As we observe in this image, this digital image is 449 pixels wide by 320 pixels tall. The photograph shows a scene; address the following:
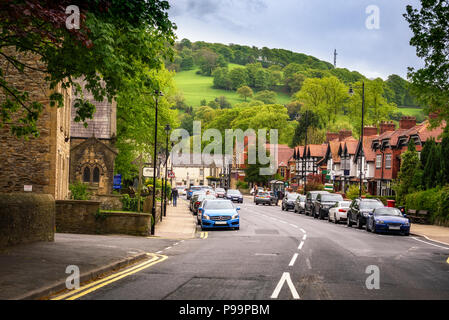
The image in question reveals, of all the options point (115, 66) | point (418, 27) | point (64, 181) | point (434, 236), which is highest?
point (418, 27)

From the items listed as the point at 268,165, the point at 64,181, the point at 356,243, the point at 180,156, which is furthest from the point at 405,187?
the point at 180,156

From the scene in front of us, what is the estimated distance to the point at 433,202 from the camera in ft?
126

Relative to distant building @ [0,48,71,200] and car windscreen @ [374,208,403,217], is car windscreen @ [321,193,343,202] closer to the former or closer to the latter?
car windscreen @ [374,208,403,217]

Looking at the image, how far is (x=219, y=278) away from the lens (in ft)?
41.6

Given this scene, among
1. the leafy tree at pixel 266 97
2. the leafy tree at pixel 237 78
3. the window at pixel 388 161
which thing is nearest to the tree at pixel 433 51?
the window at pixel 388 161

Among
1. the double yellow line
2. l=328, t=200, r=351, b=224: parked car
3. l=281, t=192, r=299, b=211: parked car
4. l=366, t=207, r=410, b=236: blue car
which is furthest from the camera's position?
l=281, t=192, r=299, b=211: parked car

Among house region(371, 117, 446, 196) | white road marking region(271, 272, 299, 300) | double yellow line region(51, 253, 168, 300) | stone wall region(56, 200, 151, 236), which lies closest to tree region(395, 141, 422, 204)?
house region(371, 117, 446, 196)

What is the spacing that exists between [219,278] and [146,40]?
588cm

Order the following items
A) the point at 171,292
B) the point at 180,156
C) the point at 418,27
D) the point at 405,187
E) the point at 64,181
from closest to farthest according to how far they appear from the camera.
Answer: the point at 171,292
the point at 418,27
the point at 64,181
the point at 405,187
the point at 180,156

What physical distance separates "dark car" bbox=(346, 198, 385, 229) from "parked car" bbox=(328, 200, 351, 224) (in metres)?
2.52

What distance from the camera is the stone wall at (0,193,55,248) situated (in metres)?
15.5

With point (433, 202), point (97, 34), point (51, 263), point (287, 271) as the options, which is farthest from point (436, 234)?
point (97, 34)

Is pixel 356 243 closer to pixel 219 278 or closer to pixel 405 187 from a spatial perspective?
pixel 219 278

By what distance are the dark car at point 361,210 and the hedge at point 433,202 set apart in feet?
16.5
